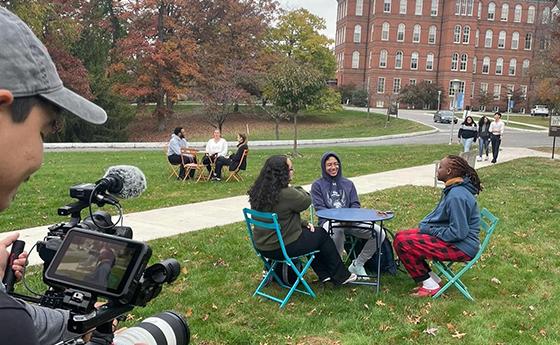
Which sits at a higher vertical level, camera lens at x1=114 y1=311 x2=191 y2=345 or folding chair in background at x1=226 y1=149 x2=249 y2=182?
camera lens at x1=114 y1=311 x2=191 y2=345

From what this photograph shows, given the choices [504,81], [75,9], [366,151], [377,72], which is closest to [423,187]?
[366,151]

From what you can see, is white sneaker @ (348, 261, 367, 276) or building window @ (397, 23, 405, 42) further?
building window @ (397, 23, 405, 42)

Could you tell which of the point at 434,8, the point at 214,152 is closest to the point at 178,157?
the point at 214,152

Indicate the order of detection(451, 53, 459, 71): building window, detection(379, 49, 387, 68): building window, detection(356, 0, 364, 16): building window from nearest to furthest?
detection(451, 53, 459, 71): building window < detection(379, 49, 387, 68): building window < detection(356, 0, 364, 16): building window

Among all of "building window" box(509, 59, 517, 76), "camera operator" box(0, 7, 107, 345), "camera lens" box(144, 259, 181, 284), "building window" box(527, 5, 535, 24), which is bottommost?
"camera lens" box(144, 259, 181, 284)

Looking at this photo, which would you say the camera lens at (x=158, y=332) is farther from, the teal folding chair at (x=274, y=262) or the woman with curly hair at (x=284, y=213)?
the woman with curly hair at (x=284, y=213)

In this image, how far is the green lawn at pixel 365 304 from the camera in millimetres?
4305

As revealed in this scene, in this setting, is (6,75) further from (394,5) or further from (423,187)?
(394,5)

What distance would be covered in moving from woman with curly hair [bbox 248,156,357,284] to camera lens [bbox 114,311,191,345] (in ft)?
9.54

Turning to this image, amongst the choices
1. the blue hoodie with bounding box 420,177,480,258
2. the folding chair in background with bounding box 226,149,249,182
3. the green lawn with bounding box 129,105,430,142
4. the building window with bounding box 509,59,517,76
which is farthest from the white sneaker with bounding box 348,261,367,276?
the building window with bounding box 509,59,517,76

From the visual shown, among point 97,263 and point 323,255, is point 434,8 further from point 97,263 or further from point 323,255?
point 97,263

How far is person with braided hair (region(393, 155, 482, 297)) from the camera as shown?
16.9 ft

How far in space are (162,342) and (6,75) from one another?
1330 millimetres

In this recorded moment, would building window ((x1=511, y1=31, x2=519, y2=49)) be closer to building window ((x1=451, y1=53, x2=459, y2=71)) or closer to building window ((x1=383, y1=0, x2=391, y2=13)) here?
building window ((x1=451, y1=53, x2=459, y2=71))
